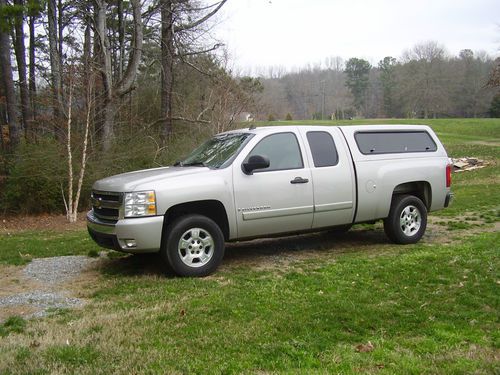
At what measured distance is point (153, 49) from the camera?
26734mm

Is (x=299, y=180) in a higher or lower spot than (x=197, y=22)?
lower

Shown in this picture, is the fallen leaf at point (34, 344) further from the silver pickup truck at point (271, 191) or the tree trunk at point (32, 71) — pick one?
the tree trunk at point (32, 71)

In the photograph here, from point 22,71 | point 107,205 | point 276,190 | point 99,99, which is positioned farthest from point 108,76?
point 276,190

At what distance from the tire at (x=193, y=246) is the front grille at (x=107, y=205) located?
26.5 inches

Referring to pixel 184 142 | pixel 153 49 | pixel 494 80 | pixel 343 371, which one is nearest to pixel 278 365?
pixel 343 371

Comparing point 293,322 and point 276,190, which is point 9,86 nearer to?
point 276,190

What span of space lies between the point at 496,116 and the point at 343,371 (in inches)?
2962

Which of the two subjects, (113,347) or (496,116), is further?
(496,116)

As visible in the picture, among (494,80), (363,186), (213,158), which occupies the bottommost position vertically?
(363,186)

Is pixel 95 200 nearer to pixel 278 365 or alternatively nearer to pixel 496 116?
pixel 278 365

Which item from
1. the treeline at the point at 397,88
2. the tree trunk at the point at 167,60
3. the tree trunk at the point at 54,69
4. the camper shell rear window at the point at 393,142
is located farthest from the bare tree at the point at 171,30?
the treeline at the point at 397,88

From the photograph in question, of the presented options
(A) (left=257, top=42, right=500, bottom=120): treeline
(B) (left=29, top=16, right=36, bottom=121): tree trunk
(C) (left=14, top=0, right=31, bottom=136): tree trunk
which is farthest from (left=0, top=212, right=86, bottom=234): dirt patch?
(A) (left=257, top=42, right=500, bottom=120): treeline

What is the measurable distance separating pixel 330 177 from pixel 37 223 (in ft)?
39.6

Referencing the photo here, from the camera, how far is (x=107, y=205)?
6.32m
